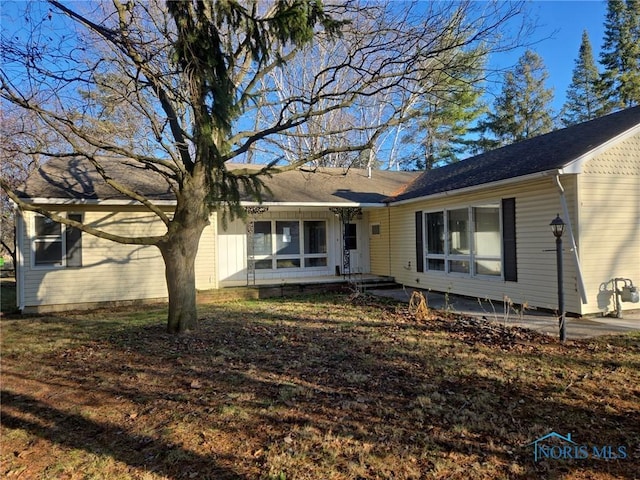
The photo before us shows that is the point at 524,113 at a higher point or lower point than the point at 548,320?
higher

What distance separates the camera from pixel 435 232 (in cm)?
1132

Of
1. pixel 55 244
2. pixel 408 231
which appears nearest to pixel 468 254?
pixel 408 231

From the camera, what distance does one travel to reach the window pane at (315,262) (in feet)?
45.3

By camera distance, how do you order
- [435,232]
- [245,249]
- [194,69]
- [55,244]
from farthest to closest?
Result: [245,249], [435,232], [55,244], [194,69]

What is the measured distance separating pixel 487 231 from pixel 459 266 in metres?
1.34

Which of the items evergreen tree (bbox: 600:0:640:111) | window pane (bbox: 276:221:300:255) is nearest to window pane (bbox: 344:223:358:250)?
window pane (bbox: 276:221:300:255)

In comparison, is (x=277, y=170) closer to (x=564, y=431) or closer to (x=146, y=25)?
(x=146, y=25)

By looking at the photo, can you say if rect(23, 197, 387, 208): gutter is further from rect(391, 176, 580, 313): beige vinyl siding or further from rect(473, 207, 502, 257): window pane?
rect(473, 207, 502, 257): window pane

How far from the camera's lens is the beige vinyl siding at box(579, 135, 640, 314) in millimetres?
7531

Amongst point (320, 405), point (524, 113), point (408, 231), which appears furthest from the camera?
point (524, 113)

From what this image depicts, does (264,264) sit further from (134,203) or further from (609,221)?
(609,221)

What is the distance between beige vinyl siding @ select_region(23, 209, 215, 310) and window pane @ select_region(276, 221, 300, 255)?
9.95ft

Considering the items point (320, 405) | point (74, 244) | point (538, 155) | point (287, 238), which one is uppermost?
point (538, 155)

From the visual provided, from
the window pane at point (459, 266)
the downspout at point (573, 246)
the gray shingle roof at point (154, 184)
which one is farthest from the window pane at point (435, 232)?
the downspout at point (573, 246)
